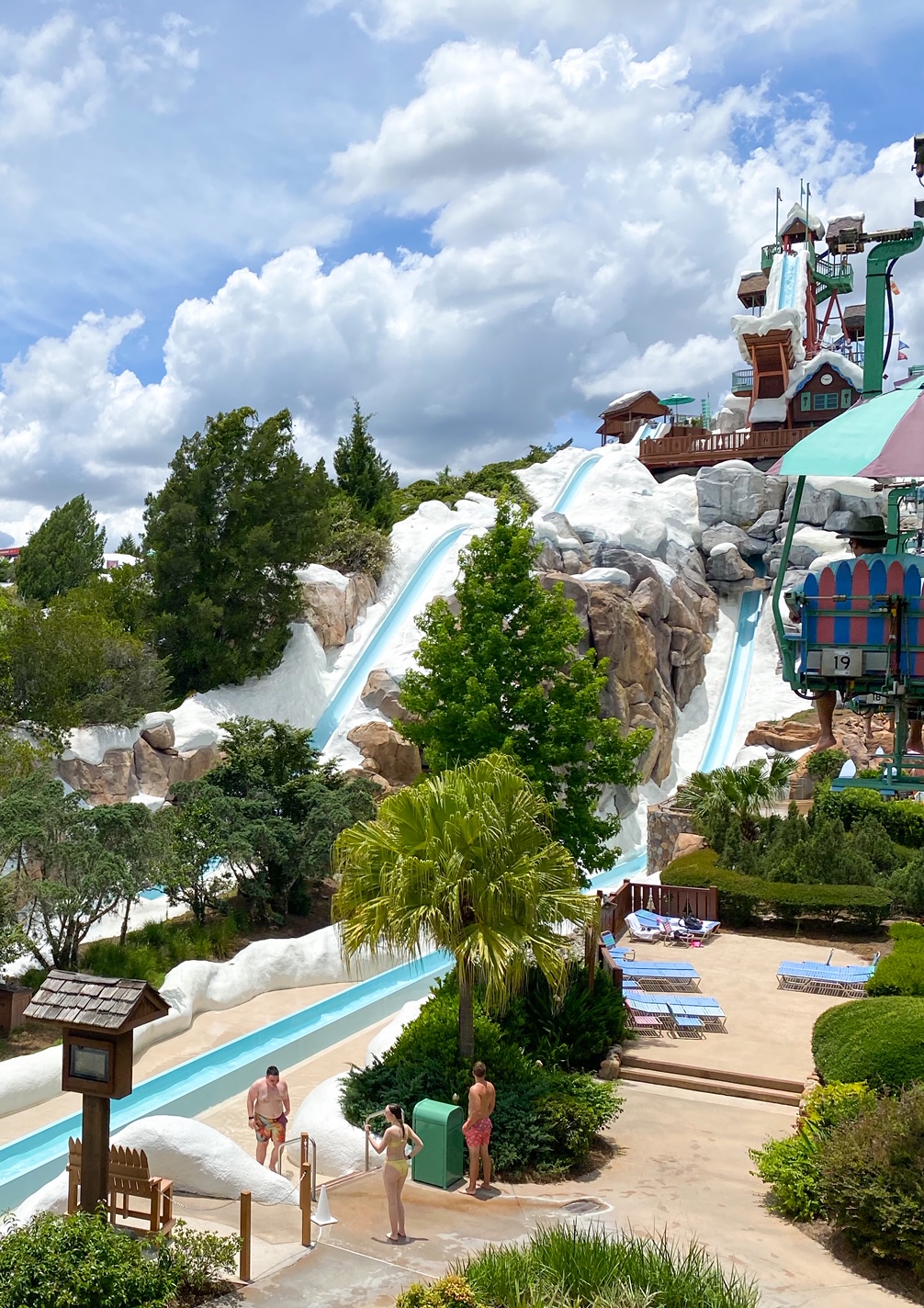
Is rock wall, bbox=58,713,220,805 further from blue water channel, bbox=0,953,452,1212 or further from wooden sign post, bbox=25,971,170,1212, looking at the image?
wooden sign post, bbox=25,971,170,1212

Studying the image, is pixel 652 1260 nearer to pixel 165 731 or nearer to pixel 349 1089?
pixel 349 1089

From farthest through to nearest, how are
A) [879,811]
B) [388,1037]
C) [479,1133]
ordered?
[879,811] → [388,1037] → [479,1133]

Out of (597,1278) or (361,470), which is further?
(361,470)

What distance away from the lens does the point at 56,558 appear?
147 feet

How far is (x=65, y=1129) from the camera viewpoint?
12.5m

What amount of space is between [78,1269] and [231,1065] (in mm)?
8201

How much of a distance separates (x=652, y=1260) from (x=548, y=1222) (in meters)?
2.06

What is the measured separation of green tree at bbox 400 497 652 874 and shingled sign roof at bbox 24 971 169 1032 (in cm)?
868

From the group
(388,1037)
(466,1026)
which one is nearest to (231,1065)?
(388,1037)

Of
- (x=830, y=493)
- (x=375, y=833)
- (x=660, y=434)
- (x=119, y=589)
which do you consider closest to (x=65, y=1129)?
(x=375, y=833)

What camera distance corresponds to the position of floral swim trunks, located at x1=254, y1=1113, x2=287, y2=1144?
10719 millimetres

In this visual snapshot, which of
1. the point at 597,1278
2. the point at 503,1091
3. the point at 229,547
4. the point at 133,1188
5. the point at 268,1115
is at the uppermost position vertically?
the point at 229,547

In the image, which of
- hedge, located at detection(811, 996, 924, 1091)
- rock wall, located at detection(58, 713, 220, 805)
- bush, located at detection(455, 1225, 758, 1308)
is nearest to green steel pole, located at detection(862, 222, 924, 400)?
hedge, located at detection(811, 996, 924, 1091)

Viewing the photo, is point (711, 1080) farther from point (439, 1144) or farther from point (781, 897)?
point (781, 897)
